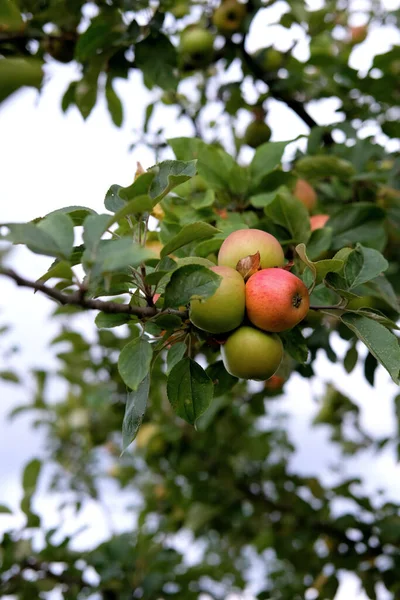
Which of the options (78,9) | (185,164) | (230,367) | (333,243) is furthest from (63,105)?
(230,367)

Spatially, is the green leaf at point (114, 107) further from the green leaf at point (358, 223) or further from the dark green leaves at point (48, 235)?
the dark green leaves at point (48, 235)

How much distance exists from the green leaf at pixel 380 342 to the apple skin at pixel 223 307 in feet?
0.51

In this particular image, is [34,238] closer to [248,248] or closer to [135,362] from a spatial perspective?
[135,362]

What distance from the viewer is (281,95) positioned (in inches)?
70.9

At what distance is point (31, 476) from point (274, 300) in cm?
136

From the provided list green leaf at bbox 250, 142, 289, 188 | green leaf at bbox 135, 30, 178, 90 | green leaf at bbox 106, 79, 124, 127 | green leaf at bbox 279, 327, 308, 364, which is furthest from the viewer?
green leaf at bbox 106, 79, 124, 127

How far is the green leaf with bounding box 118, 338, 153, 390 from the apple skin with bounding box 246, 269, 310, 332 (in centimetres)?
15

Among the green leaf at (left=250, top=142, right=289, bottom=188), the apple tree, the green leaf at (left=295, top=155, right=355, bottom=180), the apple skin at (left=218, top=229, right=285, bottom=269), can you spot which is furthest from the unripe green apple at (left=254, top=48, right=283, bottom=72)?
the apple skin at (left=218, top=229, right=285, bottom=269)

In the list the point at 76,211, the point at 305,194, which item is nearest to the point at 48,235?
the point at 76,211

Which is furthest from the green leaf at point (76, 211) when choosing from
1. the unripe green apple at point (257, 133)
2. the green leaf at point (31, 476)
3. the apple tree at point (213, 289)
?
the green leaf at point (31, 476)

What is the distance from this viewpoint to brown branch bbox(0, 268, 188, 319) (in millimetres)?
609

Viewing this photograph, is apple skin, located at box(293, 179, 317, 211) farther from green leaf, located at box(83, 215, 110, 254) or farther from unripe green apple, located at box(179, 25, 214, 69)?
green leaf, located at box(83, 215, 110, 254)

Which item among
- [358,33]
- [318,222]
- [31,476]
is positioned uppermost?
[318,222]

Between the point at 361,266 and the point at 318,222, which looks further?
the point at 318,222
